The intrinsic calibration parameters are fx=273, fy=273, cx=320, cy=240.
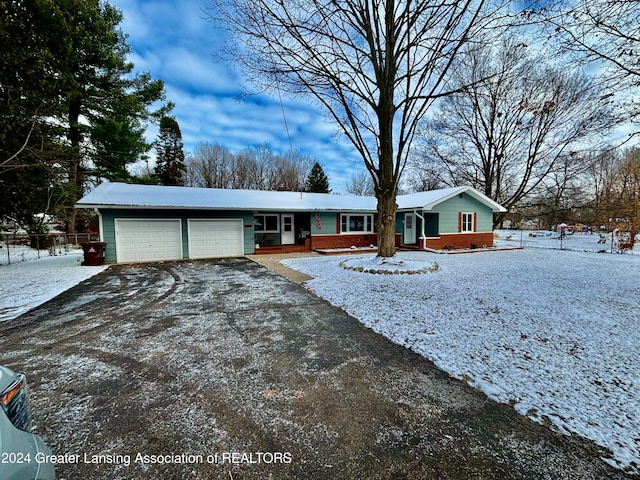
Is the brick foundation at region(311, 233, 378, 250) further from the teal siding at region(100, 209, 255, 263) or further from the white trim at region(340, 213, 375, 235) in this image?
the teal siding at region(100, 209, 255, 263)

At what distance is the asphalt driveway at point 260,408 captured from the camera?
1924 millimetres

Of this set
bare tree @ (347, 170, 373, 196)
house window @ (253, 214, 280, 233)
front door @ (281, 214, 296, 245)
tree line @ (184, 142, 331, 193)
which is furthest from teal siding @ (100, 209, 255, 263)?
bare tree @ (347, 170, 373, 196)

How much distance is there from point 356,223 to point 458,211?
607 cm

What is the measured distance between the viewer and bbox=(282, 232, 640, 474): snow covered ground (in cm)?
252

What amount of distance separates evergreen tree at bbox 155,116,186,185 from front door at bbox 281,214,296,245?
16732 mm

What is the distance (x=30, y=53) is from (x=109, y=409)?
10413mm

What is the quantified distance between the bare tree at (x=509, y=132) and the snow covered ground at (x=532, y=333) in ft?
43.4

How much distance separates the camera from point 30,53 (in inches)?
298

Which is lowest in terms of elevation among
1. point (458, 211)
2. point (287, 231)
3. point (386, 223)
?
point (287, 231)

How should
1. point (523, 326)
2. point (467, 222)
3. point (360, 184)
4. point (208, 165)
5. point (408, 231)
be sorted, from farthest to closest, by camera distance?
point (360, 184) < point (208, 165) < point (408, 231) < point (467, 222) < point (523, 326)

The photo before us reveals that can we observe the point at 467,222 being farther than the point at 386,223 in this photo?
Yes

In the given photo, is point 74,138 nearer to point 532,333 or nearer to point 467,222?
point 532,333

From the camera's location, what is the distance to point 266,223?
51.1 feet

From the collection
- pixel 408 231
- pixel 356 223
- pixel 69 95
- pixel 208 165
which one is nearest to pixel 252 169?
pixel 208 165
